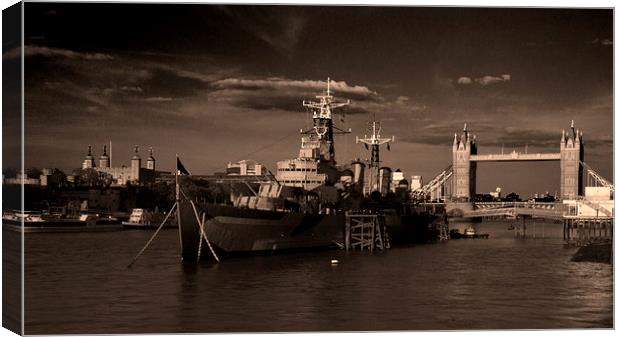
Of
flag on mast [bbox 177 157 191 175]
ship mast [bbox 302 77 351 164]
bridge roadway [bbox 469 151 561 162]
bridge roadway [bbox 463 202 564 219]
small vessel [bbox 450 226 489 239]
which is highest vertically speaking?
ship mast [bbox 302 77 351 164]

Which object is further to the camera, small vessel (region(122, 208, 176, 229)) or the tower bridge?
small vessel (region(122, 208, 176, 229))

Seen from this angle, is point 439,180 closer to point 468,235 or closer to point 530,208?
point 530,208

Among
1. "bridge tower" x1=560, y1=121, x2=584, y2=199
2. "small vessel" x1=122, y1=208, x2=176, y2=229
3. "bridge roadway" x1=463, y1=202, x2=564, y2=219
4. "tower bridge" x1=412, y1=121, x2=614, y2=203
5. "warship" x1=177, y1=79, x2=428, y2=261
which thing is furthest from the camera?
"small vessel" x1=122, y1=208, x2=176, y2=229

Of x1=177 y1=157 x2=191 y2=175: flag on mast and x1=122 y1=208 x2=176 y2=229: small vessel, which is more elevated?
x1=177 y1=157 x2=191 y2=175: flag on mast

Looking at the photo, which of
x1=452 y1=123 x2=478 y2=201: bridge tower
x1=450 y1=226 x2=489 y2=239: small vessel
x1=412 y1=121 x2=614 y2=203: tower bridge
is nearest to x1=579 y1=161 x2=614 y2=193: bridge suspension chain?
x1=412 y1=121 x2=614 y2=203: tower bridge

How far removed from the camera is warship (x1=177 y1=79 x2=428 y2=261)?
20641mm

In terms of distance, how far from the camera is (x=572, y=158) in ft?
48.9

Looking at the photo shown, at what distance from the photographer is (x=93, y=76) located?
13.2 meters

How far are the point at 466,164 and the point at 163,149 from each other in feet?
15.8

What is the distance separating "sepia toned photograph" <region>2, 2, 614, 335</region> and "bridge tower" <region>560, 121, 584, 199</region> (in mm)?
49

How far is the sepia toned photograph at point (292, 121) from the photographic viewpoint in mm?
12133

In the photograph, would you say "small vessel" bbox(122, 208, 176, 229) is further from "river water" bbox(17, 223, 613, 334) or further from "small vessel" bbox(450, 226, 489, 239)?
"small vessel" bbox(450, 226, 489, 239)

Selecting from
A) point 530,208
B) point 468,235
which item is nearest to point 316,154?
point 530,208

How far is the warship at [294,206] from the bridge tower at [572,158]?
9.47 feet
